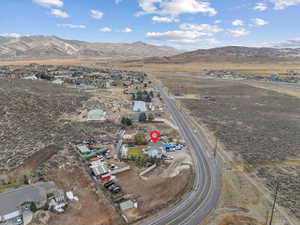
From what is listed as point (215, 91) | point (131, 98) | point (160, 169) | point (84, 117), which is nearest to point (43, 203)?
point (160, 169)

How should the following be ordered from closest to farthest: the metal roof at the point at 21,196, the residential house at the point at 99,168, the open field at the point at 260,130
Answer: the metal roof at the point at 21,196, the residential house at the point at 99,168, the open field at the point at 260,130

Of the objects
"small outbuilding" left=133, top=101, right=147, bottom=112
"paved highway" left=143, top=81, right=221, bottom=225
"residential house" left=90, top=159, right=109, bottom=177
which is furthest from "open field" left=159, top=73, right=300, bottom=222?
"residential house" left=90, top=159, right=109, bottom=177

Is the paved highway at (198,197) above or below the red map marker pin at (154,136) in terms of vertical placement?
below

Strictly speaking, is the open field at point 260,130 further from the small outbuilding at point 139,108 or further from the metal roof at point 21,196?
the metal roof at point 21,196

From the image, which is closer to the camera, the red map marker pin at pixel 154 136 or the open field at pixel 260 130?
the open field at pixel 260 130

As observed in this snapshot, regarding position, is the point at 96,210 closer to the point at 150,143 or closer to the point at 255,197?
the point at 150,143

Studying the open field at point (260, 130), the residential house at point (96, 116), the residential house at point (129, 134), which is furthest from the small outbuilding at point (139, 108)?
the open field at point (260, 130)
